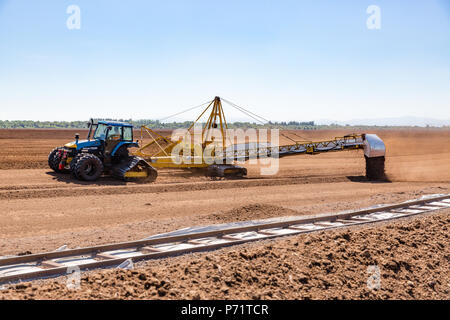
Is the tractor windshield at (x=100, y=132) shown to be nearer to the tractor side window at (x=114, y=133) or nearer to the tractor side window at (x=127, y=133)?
the tractor side window at (x=114, y=133)

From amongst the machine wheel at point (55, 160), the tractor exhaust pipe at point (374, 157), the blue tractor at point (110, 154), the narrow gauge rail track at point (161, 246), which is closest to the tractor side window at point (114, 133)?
the blue tractor at point (110, 154)

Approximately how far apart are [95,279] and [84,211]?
6.48 meters

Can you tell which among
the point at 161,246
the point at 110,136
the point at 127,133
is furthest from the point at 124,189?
the point at 161,246

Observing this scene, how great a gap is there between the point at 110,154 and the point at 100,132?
1069mm

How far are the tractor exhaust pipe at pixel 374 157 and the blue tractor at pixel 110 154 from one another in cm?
1068

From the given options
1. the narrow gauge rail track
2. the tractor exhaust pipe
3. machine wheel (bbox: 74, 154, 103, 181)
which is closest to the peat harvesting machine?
the tractor exhaust pipe

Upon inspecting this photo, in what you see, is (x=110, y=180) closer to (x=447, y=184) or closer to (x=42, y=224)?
(x=42, y=224)

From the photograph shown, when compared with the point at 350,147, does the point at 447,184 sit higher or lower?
lower

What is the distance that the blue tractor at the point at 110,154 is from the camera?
1858 centimetres

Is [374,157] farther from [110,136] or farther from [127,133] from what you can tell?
[110,136]

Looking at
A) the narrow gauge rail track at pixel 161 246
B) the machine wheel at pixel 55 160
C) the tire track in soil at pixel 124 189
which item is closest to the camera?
the narrow gauge rail track at pixel 161 246

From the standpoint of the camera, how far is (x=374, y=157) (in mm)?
22172
